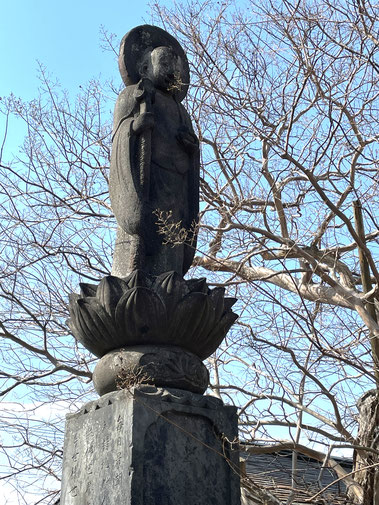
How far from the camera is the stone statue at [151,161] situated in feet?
15.6

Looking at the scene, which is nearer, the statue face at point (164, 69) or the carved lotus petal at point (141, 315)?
the carved lotus petal at point (141, 315)

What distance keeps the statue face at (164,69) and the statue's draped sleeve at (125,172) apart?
30cm

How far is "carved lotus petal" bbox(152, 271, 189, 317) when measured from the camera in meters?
4.18

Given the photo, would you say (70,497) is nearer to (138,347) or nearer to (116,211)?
(138,347)

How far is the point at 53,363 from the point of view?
9.43 m

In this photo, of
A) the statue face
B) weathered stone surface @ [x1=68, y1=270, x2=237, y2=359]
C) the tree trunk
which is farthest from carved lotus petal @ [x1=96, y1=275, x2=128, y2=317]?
the tree trunk

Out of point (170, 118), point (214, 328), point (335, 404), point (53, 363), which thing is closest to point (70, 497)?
point (214, 328)

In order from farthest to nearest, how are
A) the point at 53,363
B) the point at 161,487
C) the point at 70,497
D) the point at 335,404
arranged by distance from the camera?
the point at 53,363 → the point at 335,404 → the point at 70,497 → the point at 161,487

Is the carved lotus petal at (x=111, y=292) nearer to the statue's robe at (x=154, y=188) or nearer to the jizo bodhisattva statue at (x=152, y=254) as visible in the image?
the jizo bodhisattva statue at (x=152, y=254)

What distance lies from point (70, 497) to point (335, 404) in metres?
4.36

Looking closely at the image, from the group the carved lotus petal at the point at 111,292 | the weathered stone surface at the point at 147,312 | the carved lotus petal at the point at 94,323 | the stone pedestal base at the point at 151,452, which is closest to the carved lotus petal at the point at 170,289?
the weathered stone surface at the point at 147,312

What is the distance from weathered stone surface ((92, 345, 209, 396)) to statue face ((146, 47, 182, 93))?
217cm

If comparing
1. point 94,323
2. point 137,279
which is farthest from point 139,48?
point 94,323

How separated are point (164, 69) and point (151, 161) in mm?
839
